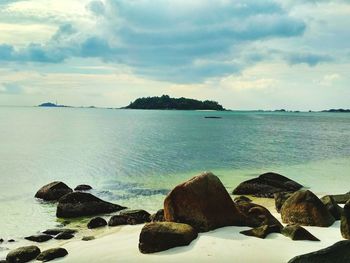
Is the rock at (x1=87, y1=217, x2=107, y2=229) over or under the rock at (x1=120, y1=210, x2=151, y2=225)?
under

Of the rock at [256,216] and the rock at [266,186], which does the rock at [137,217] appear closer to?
the rock at [256,216]

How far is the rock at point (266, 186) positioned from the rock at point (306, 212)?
859 cm

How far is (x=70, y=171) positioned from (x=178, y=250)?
2698cm

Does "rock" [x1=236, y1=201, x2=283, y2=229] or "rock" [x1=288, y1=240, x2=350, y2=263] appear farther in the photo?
"rock" [x1=236, y1=201, x2=283, y2=229]

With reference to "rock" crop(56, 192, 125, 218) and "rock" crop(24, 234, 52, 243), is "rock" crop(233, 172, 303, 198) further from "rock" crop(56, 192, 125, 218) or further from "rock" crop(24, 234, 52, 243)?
"rock" crop(24, 234, 52, 243)

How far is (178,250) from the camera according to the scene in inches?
551

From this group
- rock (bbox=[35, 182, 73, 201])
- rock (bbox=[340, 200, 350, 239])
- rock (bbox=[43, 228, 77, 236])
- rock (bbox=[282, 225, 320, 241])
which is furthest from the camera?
rock (bbox=[35, 182, 73, 201])

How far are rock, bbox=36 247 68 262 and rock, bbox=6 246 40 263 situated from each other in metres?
0.37

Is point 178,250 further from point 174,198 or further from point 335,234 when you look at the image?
point 335,234

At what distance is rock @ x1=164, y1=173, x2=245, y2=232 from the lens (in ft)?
53.2

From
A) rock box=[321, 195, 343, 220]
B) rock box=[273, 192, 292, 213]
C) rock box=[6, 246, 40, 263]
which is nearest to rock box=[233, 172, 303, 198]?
rock box=[273, 192, 292, 213]

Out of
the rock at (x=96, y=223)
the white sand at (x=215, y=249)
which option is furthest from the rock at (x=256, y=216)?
the rock at (x=96, y=223)

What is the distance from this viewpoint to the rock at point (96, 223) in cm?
1950

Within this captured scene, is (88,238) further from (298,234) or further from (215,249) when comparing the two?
(298,234)
